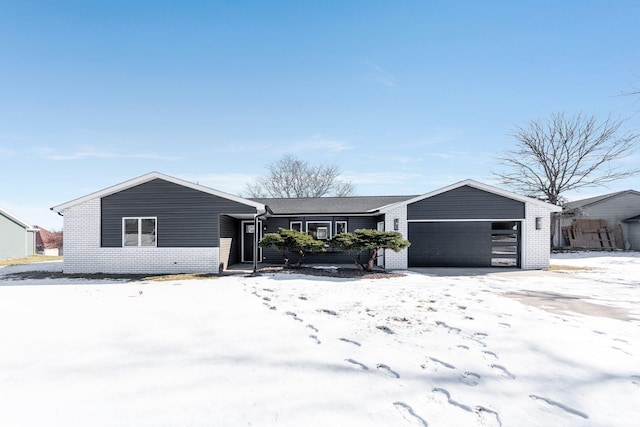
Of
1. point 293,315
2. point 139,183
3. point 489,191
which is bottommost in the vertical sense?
point 293,315

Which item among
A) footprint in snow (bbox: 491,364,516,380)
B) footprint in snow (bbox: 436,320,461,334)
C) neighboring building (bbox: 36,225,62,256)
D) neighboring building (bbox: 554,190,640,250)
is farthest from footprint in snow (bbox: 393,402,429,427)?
neighboring building (bbox: 36,225,62,256)

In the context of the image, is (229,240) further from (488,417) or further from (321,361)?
(488,417)

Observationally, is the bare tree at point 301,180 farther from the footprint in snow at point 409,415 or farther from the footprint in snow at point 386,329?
the footprint in snow at point 409,415

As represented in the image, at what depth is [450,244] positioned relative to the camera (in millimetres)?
13203

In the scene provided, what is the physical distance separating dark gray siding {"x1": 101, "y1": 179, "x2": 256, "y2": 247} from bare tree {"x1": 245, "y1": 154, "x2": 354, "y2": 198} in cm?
2014

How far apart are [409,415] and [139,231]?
12428 millimetres

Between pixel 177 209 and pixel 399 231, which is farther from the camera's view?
pixel 399 231

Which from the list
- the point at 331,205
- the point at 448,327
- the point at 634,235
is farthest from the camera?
the point at 634,235

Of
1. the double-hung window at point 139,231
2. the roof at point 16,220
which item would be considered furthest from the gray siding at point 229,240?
the roof at point 16,220

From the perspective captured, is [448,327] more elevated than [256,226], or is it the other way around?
[256,226]

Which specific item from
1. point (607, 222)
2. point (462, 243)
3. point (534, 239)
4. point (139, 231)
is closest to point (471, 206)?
point (462, 243)

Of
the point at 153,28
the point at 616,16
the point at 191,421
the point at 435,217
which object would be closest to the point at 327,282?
the point at 435,217

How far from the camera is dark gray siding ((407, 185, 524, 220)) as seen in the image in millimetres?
12680

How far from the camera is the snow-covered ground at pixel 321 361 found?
255cm
